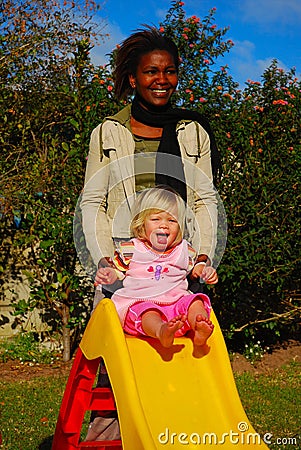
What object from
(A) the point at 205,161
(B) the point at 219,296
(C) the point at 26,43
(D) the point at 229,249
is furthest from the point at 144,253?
(C) the point at 26,43

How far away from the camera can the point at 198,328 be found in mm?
2850

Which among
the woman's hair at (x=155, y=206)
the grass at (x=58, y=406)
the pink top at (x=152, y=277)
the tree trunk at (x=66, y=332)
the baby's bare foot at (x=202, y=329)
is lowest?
the grass at (x=58, y=406)

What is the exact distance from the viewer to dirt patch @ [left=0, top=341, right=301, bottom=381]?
248 inches

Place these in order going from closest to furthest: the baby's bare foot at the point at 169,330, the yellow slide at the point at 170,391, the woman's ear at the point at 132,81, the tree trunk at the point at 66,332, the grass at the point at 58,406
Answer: the yellow slide at the point at 170,391 → the baby's bare foot at the point at 169,330 → the woman's ear at the point at 132,81 → the grass at the point at 58,406 → the tree trunk at the point at 66,332

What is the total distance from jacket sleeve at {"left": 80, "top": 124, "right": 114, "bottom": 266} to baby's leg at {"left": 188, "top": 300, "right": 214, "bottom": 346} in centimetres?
52

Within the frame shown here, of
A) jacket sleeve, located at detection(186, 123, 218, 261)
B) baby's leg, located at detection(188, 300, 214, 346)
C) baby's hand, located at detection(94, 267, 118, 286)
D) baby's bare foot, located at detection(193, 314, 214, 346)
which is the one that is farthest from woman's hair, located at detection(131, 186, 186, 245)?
baby's bare foot, located at detection(193, 314, 214, 346)

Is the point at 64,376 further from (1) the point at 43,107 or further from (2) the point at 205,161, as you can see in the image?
(2) the point at 205,161

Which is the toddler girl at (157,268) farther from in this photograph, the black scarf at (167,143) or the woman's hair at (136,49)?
the woman's hair at (136,49)

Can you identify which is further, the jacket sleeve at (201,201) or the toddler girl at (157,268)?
the jacket sleeve at (201,201)

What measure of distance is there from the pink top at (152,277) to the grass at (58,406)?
1737mm

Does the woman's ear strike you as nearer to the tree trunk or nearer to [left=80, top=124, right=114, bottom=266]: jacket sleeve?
[left=80, top=124, right=114, bottom=266]: jacket sleeve

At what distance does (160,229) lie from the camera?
312 centimetres

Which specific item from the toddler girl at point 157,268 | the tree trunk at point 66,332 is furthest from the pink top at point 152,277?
the tree trunk at point 66,332

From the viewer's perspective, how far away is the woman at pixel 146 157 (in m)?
3.20
